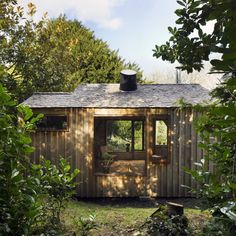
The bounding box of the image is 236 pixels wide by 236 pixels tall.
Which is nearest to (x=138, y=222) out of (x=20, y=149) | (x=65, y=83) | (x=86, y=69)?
(x=20, y=149)

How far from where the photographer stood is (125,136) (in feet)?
42.9

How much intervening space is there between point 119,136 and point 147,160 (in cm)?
387

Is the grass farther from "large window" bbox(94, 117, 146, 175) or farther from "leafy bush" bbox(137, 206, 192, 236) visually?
"large window" bbox(94, 117, 146, 175)

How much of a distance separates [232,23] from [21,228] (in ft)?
7.01

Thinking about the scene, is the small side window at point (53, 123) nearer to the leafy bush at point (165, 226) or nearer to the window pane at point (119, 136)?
the window pane at point (119, 136)

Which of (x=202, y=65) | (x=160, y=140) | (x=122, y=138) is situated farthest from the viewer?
(x=160, y=140)

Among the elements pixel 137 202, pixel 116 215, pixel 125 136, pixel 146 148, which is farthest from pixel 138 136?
pixel 116 215

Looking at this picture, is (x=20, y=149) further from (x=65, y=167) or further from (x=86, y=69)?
(x=86, y=69)

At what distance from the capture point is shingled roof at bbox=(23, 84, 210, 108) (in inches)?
375

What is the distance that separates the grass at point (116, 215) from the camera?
6.07 m

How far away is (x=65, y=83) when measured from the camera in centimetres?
1492

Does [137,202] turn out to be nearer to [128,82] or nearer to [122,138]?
[128,82]

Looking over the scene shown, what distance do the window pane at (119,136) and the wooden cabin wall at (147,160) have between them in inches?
145

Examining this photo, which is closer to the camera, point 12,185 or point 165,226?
point 12,185
